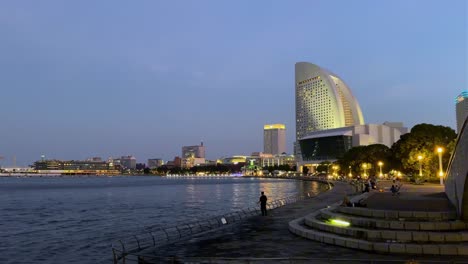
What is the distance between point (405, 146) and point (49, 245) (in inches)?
2357

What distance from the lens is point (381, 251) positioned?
1535 cm

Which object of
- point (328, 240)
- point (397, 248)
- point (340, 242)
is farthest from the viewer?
point (328, 240)

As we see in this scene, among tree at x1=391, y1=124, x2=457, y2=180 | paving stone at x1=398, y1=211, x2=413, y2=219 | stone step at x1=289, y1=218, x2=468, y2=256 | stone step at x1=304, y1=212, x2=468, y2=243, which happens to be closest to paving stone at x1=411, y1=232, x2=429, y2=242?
stone step at x1=304, y1=212, x2=468, y2=243

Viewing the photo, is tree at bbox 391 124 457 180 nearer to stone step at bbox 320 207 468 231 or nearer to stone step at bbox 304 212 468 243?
stone step at bbox 320 207 468 231

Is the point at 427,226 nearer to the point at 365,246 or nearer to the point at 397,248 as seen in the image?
the point at 397,248

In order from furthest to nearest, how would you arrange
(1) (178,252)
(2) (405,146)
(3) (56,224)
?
(2) (405,146), (3) (56,224), (1) (178,252)

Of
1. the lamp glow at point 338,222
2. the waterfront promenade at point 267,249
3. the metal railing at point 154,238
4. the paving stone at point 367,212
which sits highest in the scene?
the paving stone at point 367,212

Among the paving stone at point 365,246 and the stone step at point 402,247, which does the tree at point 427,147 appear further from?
the paving stone at point 365,246

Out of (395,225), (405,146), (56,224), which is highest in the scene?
(405,146)

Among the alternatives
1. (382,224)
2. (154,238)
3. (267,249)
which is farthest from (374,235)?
(154,238)

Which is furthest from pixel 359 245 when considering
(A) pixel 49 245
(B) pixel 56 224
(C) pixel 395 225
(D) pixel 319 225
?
(B) pixel 56 224

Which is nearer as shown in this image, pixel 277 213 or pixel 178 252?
pixel 178 252

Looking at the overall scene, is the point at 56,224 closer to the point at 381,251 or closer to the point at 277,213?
the point at 277,213

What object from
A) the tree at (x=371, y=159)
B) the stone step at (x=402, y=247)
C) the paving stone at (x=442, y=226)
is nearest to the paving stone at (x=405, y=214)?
the paving stone at (x=442, y=226)
